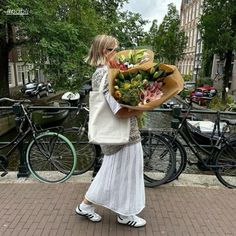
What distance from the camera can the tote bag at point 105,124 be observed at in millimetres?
2387

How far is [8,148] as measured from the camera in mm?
3949

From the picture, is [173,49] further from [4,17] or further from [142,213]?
[142,213]

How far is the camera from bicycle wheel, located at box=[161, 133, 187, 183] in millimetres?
3539

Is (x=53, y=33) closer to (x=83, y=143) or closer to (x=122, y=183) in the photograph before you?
(x=83, y=143)

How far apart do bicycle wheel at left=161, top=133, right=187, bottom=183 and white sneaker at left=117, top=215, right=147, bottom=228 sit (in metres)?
0.99

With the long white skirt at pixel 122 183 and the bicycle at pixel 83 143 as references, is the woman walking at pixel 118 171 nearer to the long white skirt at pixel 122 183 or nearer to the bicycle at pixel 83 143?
the long white skirt at pixel 122 183

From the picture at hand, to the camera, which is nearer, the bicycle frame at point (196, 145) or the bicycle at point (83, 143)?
the bicycle frame at point (196, 145)

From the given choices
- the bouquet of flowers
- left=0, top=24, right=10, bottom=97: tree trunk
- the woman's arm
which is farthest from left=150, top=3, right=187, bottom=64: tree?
the woman's arm

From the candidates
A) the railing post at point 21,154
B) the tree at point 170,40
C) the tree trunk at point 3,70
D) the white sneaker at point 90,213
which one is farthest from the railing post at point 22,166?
the tree at point 170,40

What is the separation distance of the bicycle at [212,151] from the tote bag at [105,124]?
1244mm

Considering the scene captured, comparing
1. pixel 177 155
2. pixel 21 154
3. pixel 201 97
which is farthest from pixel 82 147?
pixel 201 97

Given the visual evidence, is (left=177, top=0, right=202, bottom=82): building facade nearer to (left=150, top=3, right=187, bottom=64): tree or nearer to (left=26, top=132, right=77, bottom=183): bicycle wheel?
(left=150, top=3, right=187, bottom=64): tree

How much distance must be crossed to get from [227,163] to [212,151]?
241 mm

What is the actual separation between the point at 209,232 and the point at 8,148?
2724mm
